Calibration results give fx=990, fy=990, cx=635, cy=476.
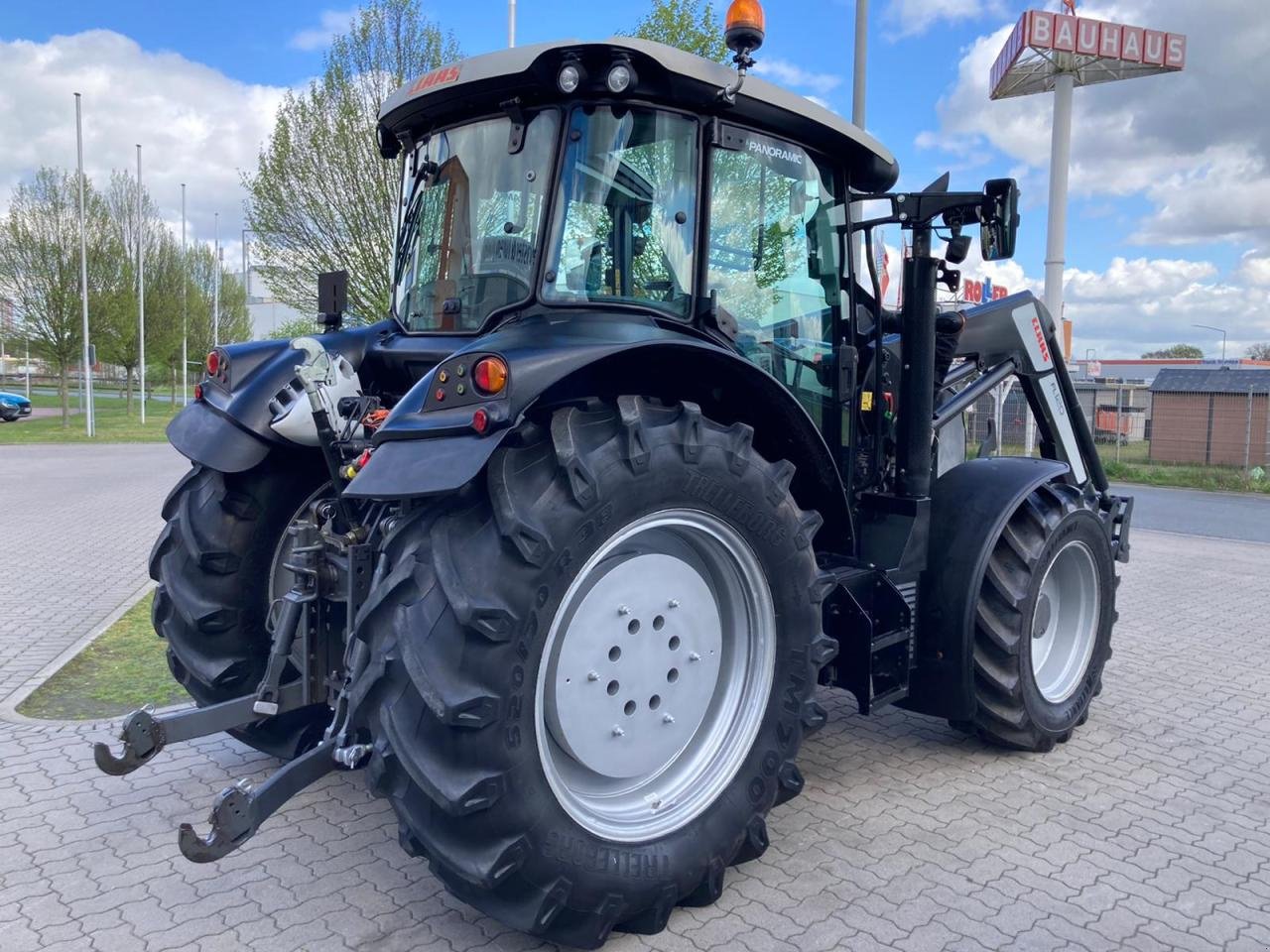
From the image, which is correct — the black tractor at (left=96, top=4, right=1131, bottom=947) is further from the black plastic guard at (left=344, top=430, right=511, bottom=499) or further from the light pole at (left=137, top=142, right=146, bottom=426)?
the light pole at (left=137, top=142, right=146, bottom=426)

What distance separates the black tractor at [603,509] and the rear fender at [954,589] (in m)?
0.01

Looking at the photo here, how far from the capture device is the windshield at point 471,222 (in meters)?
3.30

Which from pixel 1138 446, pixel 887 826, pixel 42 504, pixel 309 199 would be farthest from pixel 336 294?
pixel 1138 446

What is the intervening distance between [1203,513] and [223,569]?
16.3 metres

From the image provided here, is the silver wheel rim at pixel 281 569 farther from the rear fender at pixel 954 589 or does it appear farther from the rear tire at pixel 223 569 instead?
the rear fender at pixel 954 589

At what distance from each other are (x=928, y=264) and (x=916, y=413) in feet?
2.05

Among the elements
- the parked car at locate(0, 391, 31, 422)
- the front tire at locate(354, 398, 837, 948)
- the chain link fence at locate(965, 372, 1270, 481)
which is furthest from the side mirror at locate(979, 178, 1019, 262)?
the parked car at locate(0, 391, 31, 422)

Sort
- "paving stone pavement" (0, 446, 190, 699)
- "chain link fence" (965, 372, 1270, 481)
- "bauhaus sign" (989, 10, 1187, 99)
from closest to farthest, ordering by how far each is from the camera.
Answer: "paving stone pavement" (0, 446, 190, 699), "bauhaus sign" (989, 10, 1187, 99), "chain link fence" (965, 372, 1270, 481)

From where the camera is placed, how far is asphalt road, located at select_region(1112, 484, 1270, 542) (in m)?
13.6

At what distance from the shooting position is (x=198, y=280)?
1633 inches

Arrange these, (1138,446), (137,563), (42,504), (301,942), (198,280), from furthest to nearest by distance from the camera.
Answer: (198,280)
(1138,446)
(42,504)
(137,563)
(301,942)

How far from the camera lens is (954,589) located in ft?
13.7

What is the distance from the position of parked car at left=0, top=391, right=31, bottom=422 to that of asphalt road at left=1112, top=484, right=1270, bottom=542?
33.5 m

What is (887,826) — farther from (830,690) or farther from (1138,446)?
(1138,446)
